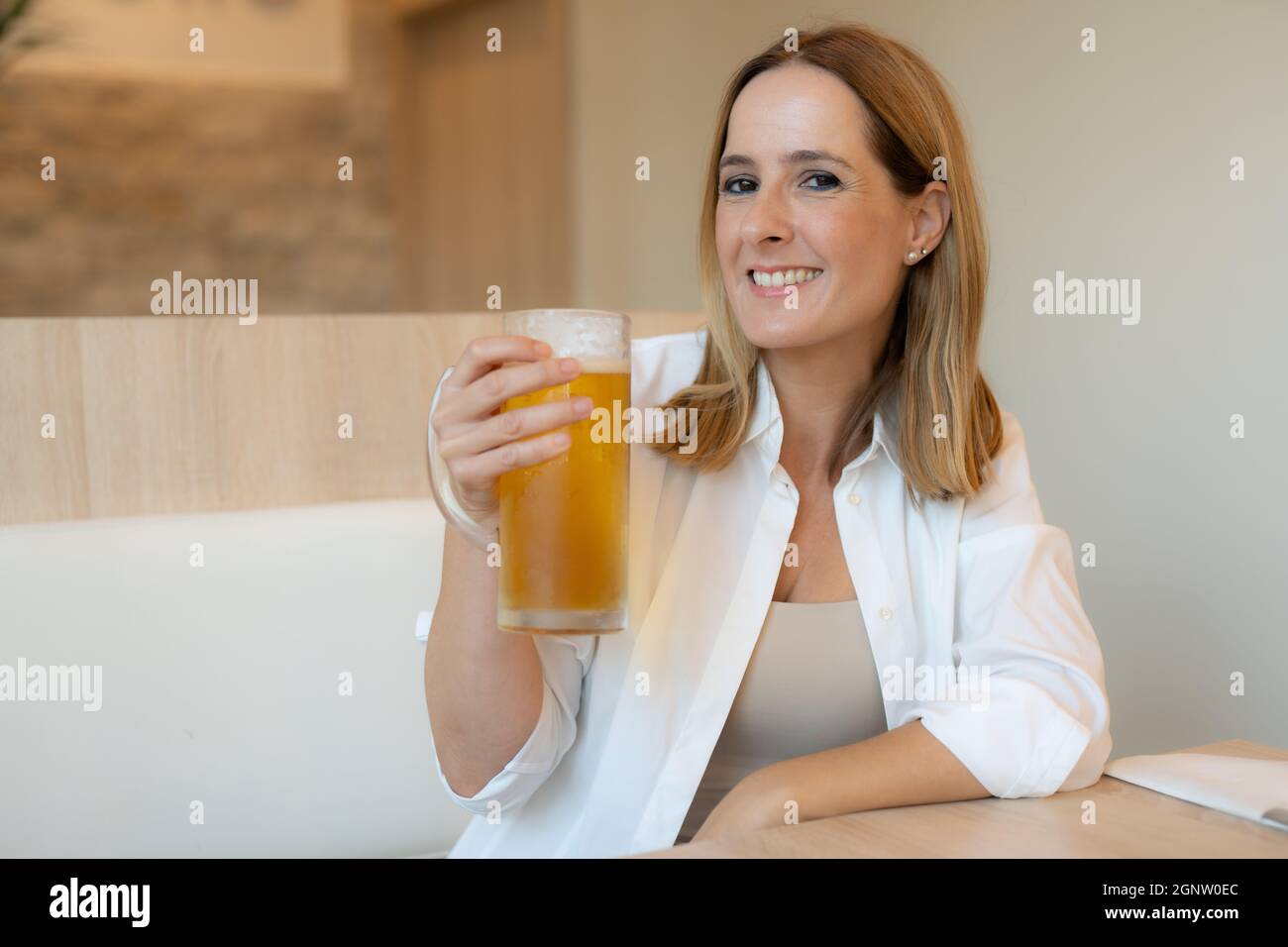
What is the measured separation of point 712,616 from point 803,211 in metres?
0.38

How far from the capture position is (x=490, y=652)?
1.02 metres

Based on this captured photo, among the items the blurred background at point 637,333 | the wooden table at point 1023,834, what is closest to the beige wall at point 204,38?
the blurred background at point 637,333

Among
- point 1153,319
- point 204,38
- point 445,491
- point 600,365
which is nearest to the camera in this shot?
point 600,365

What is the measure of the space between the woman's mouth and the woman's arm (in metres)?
0.43

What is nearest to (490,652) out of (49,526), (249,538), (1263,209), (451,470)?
(451,470)

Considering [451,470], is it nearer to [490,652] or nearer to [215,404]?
[490,652]

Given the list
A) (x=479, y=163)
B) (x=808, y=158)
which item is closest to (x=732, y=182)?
(x=808, y=158)

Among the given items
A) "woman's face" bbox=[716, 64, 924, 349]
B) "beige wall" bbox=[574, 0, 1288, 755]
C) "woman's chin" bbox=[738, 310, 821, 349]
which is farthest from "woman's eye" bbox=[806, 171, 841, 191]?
"beige wall" bbox=[574, 0, 1288, 755]

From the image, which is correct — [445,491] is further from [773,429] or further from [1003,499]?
[1003,499]

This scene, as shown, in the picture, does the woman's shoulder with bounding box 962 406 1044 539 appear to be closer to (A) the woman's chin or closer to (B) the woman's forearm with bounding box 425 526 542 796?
(A) the woman's chin

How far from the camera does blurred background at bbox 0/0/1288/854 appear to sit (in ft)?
3.98

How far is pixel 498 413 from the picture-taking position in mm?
798

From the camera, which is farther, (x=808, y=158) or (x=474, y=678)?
(x=808, y=158)
